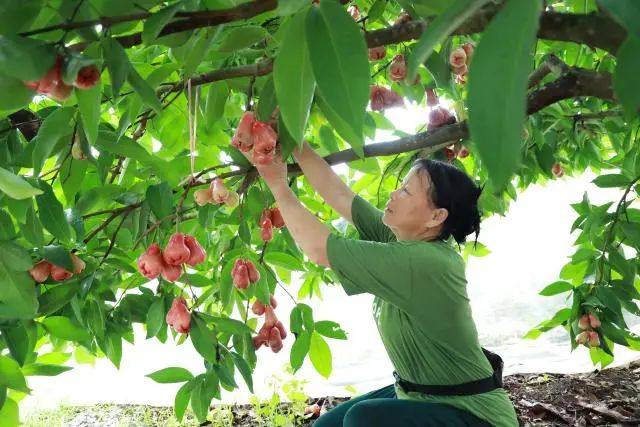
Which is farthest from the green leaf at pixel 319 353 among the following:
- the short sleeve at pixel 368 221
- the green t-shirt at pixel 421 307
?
the short sleeve at pixel 368 221

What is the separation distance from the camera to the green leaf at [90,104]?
1.84ft

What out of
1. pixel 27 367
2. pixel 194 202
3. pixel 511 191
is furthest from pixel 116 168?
pixel 511 191

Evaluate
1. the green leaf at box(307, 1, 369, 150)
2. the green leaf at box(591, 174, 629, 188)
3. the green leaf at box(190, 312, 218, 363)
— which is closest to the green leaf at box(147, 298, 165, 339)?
the green leaf at box(190, 312, 218, 363)

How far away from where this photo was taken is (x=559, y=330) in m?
3.61

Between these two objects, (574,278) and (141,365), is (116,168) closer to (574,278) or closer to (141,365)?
(574,278)

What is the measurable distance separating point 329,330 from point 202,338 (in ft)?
1.67

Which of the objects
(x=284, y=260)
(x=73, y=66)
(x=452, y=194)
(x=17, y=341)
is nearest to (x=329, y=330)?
(x=284, y=260)

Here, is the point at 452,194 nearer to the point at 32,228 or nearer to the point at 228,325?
the point at 228,325

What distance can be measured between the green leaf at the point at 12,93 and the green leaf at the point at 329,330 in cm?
113

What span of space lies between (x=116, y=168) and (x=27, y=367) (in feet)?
1.79

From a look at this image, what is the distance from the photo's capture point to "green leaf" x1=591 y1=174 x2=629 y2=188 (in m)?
1.65

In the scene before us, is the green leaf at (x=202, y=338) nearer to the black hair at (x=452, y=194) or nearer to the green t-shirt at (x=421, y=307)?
the green t-shirt at (x=421, y=307)

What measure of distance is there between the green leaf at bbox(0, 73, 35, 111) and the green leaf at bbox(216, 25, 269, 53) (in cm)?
25

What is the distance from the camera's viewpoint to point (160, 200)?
1.03 meters
